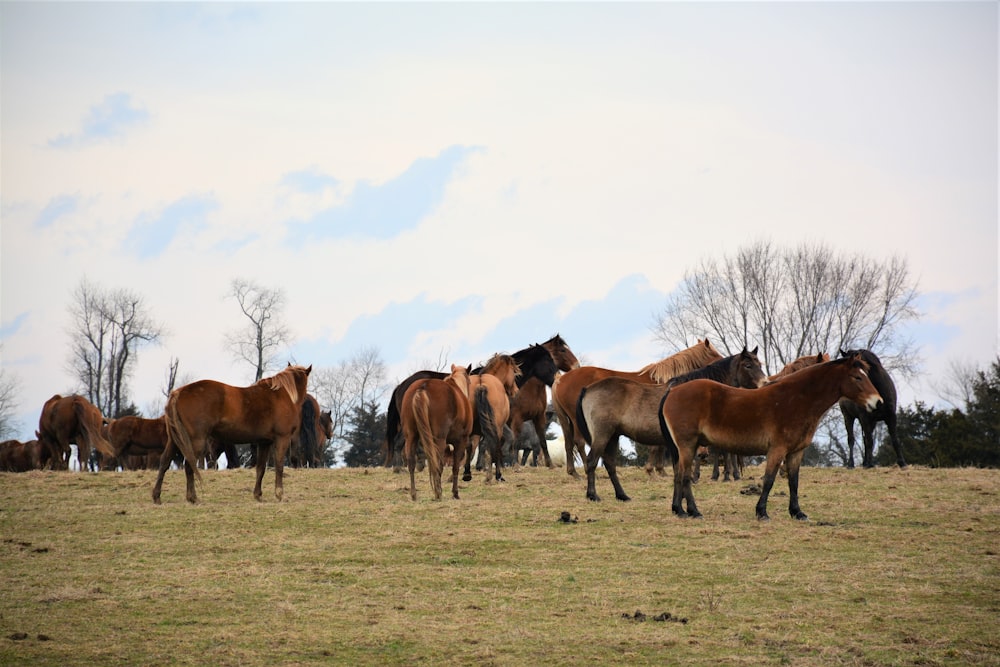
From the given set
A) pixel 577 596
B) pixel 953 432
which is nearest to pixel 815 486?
pixel 577 596

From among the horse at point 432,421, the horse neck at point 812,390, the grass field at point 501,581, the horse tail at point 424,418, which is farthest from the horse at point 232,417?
the horse neck at point 812,390

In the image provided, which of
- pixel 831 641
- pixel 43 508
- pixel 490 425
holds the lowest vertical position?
pixel 831 641

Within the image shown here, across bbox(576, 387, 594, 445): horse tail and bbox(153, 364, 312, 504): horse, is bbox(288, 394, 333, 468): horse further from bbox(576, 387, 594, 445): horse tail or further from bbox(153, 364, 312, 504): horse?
bbox(576, 387, 594, 445): horse tail

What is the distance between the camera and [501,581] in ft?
33.7

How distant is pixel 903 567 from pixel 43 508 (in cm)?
1247

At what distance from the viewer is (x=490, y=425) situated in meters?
17.7

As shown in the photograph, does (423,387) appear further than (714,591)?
Yes

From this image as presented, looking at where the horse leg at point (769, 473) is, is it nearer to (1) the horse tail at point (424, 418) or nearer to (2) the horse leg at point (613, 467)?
(2) the horse leg at point (613, 467)

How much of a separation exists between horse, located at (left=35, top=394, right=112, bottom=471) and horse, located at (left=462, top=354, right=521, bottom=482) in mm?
9487

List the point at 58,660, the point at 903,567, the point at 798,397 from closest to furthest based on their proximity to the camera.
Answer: the point at 58,660 → the point at 903,567 → the point at 798,397

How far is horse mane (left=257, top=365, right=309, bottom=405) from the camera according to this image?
1614cm

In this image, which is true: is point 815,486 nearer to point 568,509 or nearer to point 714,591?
point 568,509

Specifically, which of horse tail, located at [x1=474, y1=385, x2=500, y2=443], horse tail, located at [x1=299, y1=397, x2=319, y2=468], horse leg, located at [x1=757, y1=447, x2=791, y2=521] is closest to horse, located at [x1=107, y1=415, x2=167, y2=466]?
horse tail, located at [x1=299, y1=397, x2=319, y2=468]

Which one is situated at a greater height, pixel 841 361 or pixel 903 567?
pixel 841 361
